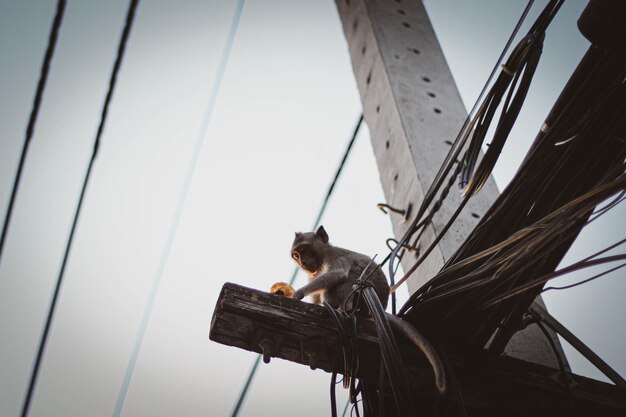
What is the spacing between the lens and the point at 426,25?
17.6 ft

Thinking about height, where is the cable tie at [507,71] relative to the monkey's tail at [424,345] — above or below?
above

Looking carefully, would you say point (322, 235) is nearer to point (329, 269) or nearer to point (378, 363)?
point (329, 269)

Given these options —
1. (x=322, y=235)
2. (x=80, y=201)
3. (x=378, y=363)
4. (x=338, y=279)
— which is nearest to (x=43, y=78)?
(x=80, y=201)

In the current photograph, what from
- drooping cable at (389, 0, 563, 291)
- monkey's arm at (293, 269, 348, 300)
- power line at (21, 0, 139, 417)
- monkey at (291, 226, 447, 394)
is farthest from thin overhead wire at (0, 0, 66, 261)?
drooping cable at (389, 0, 563, 291)

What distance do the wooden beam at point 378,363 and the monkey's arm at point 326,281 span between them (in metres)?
0.62

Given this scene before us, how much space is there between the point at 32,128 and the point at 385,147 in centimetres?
324

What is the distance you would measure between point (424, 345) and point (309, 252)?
1.52m

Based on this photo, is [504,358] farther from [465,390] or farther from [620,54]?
[620,54]

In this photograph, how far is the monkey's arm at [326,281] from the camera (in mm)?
2520

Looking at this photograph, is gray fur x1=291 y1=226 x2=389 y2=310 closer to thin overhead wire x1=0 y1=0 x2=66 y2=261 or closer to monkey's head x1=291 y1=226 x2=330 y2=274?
monkey's head x1=291 y1=226 x2=330 y2=274

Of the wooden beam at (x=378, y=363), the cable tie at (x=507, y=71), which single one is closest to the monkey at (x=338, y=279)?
the wooden beam at (x=378, y=363)

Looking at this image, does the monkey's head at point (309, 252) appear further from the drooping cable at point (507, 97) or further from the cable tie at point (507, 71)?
the cable tie at point (507, 71)

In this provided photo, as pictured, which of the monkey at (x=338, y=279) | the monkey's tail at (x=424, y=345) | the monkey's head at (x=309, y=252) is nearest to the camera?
the monkey's tail at (x=424, y=345)

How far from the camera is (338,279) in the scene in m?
2.69
